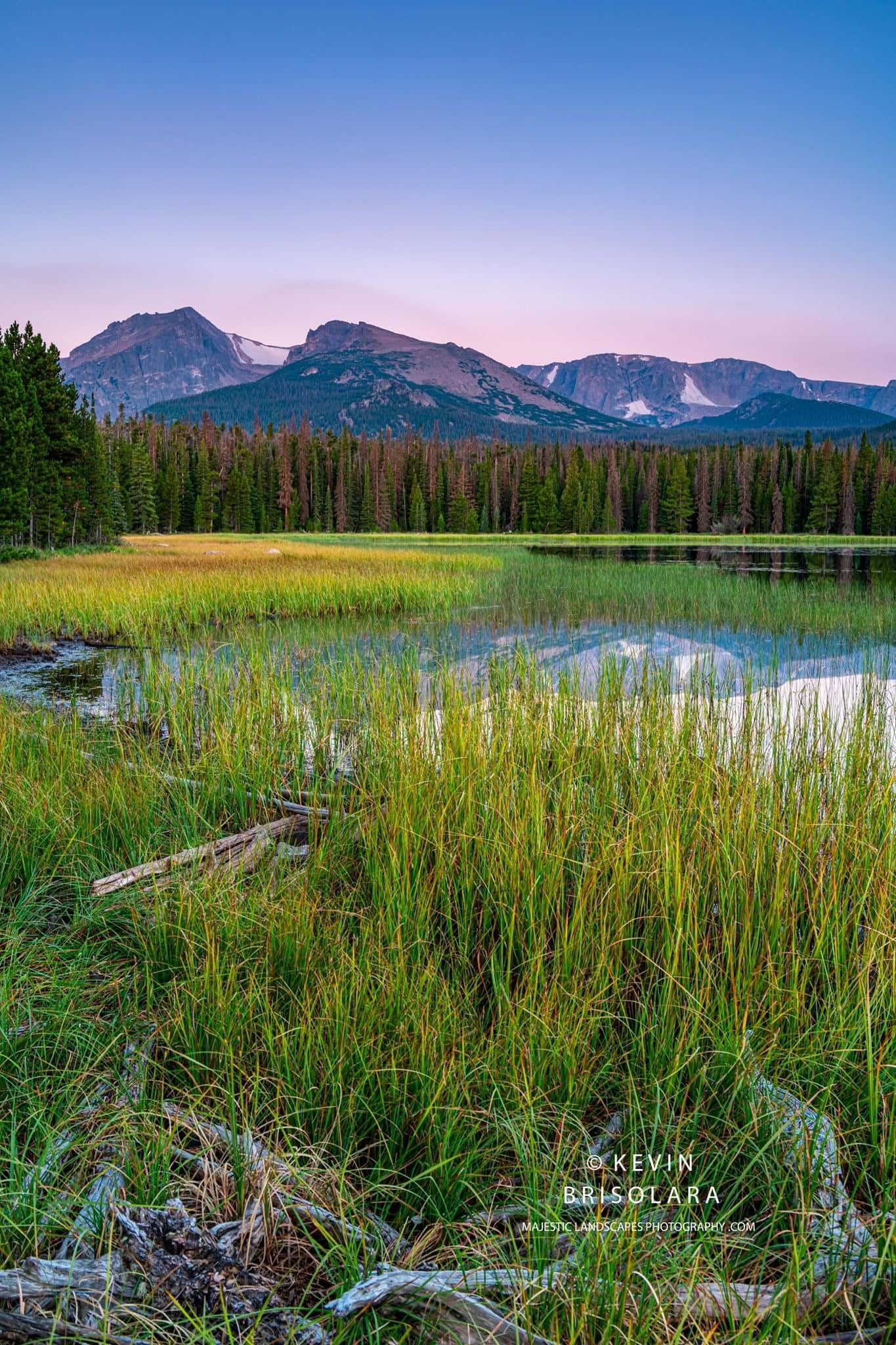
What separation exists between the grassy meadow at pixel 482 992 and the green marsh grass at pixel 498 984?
2 cm

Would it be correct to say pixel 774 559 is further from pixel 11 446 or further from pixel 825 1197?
pixel 825 1197

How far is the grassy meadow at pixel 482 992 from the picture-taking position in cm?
169

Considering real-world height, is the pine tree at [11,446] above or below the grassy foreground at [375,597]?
above

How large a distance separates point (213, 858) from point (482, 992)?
1375 millimetres

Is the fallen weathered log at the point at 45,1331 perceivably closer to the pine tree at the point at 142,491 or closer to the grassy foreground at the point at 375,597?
the grassy foreground at the point at 375,597

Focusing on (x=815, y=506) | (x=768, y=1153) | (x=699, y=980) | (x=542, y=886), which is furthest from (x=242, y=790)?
(x=815, y=506)

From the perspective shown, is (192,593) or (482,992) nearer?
(482,992)

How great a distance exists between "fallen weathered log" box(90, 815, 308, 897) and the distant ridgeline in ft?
235

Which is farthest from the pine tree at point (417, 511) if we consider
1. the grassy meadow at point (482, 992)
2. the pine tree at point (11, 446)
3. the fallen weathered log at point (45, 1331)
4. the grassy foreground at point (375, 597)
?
the fallen weathered log at point (45, 1331)

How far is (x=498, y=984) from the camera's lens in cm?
243

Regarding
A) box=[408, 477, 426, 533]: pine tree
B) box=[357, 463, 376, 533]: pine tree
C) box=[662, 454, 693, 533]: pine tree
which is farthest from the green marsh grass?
box=[357, 463, 376, 533]: pine tree

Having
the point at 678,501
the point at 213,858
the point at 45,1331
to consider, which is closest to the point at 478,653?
the point at 213,858

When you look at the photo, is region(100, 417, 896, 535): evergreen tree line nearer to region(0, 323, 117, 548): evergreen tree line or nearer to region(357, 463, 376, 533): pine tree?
region(357, 463, 376, 533): pine tree

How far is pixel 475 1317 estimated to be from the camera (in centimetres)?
147
